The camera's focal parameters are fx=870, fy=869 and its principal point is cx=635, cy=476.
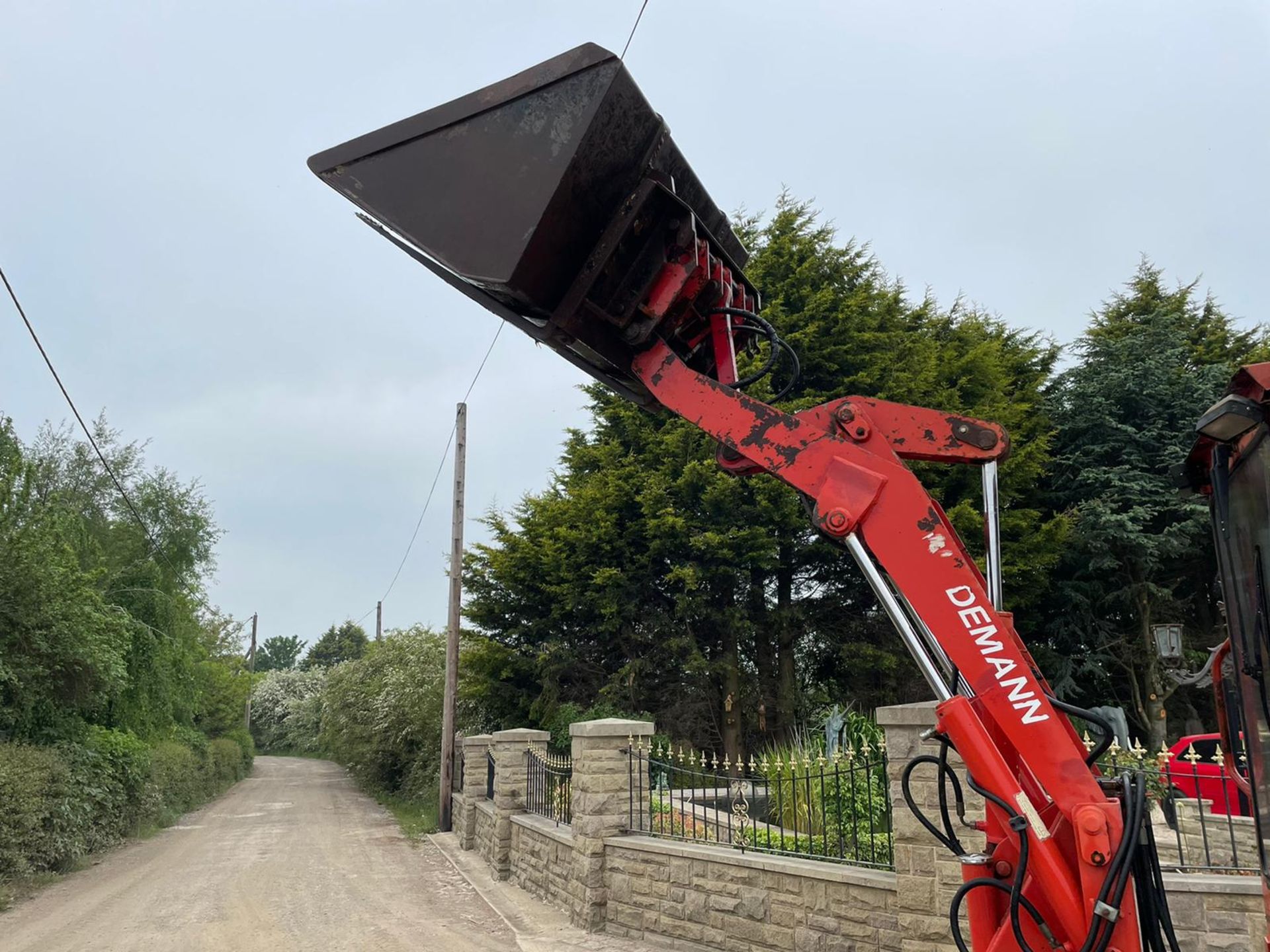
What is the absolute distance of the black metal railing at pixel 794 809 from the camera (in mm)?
5871

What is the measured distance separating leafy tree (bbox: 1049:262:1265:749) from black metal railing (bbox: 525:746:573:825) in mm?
9947

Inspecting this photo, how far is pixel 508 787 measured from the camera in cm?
1097

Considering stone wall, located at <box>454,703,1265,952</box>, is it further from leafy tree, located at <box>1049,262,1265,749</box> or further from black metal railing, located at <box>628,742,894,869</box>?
leafy tree, located at <box>1049,262,1265,749</box>

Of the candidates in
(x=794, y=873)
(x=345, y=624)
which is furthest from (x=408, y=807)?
(x=345, y=624)

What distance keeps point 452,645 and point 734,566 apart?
229 inches

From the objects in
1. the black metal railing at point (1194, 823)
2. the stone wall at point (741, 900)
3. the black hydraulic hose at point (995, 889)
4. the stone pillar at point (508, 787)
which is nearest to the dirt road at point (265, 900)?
the stone pillar at point (508, 787)

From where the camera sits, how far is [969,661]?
2.80 m

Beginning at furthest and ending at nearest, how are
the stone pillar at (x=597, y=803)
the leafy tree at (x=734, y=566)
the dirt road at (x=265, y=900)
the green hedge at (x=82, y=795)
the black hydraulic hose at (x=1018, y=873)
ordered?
the leafy tree at (x=734, y=566) → the green hedge at (x=82, y=795) → the dirt road at (x=265, y=900) → the stone pillar at (x=597, y=803) → the black hydraulic hose at (x=1018, y=873)

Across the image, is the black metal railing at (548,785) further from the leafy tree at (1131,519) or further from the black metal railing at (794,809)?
the leafy tree at (1131,519)

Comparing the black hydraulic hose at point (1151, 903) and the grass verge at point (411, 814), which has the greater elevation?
the black hydraulic hose at point (1151, 903)

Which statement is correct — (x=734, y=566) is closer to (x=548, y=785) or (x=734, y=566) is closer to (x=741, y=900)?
(x=548, y=785)

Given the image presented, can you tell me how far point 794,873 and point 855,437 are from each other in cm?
376

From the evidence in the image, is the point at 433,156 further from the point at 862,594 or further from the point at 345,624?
the point at 345,624

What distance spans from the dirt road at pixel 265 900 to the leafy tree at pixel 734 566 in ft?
13.6
